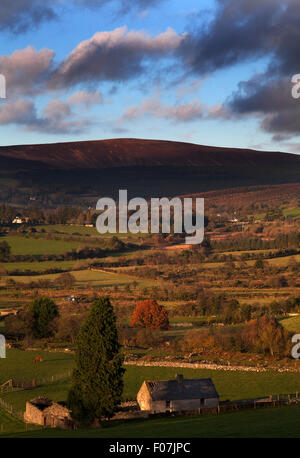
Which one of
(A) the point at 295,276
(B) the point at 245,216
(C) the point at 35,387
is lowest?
(C) the point at 35,387

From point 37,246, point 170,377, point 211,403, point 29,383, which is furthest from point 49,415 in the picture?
point 37,246

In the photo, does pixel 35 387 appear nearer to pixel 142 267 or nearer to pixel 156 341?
pixel 156 341

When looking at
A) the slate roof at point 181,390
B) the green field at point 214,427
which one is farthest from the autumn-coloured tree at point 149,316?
the green field at point 214,427

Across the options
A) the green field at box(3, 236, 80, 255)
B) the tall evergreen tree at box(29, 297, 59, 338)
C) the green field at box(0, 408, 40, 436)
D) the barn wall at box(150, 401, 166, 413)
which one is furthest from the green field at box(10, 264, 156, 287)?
the barn wall at box(150, 401, 166, 413)

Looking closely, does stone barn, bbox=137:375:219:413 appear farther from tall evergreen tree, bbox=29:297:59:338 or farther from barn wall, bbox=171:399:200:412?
tall evergreen tree, bbox=29:297:59:338

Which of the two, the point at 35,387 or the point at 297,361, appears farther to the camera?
the point at 297,361
